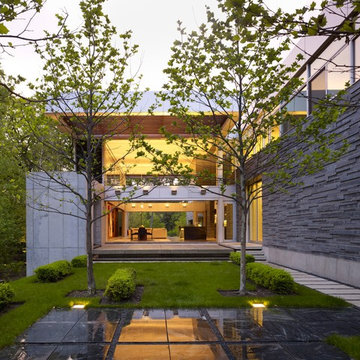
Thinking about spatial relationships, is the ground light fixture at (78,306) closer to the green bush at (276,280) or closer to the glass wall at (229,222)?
the green bush at (276,280)

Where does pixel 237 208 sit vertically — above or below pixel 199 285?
above

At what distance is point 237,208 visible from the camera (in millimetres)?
19828

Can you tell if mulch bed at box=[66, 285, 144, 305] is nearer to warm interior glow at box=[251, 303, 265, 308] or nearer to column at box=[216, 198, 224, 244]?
warm interior glow at box=[251, 303, 265, 308]

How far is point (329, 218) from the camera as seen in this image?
31.2ft

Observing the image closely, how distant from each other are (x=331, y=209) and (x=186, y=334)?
602 centimetres

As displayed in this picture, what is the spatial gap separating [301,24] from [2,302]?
6198 millimetres

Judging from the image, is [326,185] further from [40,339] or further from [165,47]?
[40,339]

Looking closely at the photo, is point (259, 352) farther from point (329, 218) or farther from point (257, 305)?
point (329, 218)

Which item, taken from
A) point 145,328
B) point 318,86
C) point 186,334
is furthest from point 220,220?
point 186,334

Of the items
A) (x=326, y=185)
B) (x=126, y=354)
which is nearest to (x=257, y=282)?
(x=326, y=185)

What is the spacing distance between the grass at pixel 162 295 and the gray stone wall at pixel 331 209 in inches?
65.7

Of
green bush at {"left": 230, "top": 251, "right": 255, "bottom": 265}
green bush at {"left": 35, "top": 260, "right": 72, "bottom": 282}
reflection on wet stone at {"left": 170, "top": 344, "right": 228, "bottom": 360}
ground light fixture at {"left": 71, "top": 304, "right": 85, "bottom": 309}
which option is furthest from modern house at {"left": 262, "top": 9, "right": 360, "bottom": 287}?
green bush at {"left": 35, "top": 260, "right": 72, "bottom": 282}

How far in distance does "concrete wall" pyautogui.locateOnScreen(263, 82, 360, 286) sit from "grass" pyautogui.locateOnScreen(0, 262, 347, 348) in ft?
4.79

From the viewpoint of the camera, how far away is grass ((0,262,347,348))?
5.93 m
